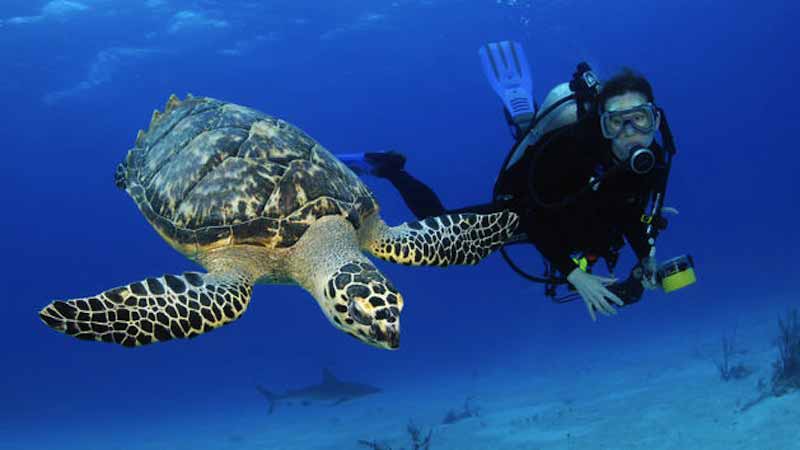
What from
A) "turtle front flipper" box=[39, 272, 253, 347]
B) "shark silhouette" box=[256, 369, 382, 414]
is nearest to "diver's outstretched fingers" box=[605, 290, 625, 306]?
"turtle front flipper" box=[39, 272, 253, 347]

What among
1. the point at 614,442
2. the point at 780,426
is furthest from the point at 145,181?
the point at 780,426

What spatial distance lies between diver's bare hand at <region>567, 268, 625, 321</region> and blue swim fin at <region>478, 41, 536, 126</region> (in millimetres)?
2862

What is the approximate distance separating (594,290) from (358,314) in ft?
8.71

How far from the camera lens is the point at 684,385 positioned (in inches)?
582

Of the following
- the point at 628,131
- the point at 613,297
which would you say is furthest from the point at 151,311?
the point at 628,131

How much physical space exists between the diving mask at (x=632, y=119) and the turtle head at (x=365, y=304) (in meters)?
2.74

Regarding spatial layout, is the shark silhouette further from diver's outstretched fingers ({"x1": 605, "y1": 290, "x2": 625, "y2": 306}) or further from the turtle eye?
the turtle eye

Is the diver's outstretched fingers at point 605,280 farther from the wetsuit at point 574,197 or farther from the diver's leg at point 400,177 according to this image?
the diver's leg at point 400,177

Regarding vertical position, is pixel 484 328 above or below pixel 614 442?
above

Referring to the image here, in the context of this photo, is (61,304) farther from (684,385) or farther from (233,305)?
(684,385)

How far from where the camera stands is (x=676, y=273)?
5582 millimetres

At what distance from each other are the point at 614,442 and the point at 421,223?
769 centimetres

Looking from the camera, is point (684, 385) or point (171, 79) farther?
point (171, 79)

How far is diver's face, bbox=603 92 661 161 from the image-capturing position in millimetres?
5332
